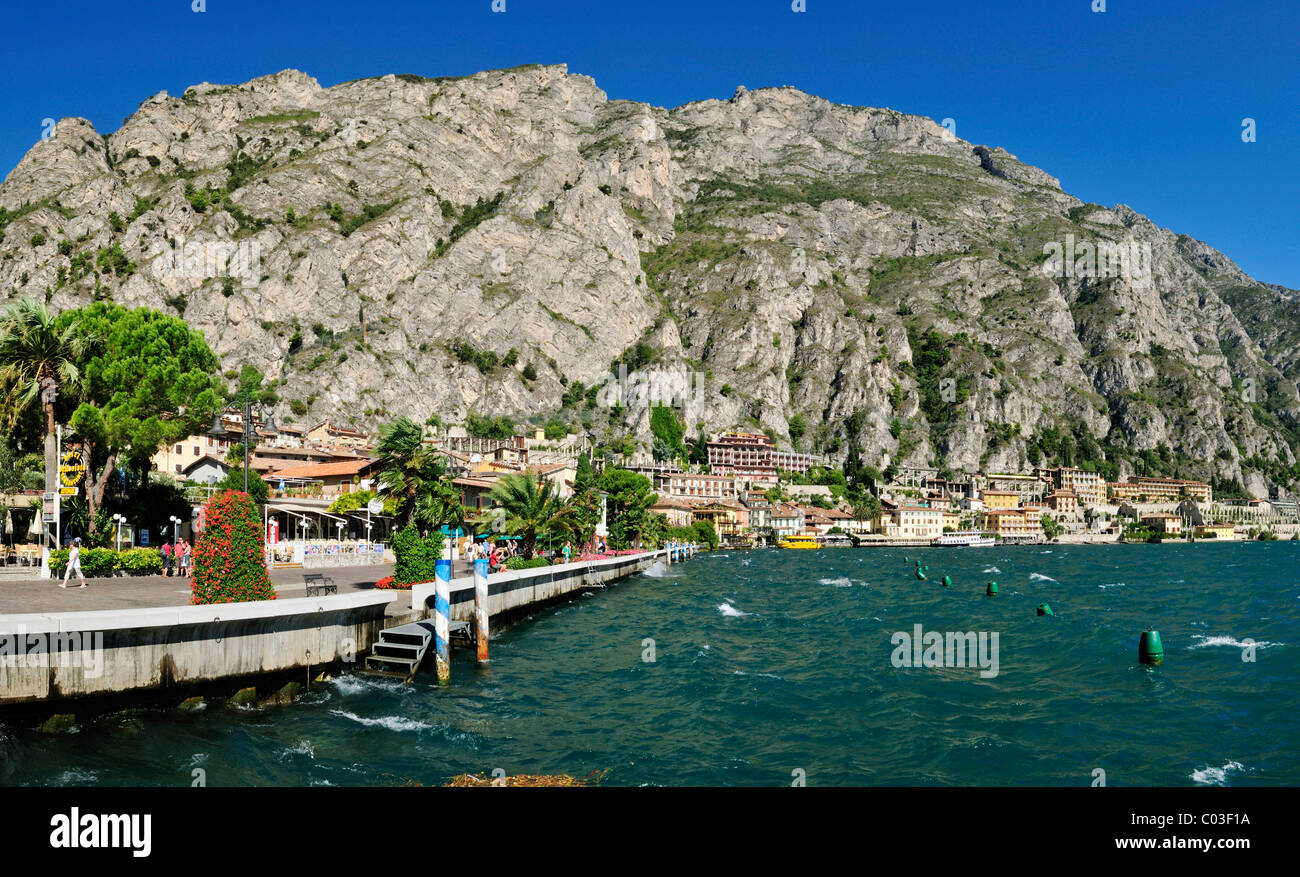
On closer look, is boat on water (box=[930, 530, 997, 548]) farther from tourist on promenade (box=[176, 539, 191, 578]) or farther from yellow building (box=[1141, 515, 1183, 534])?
tourist on promenade (box=[176, 539, 191, 578])

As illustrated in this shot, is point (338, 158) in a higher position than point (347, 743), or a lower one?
higher

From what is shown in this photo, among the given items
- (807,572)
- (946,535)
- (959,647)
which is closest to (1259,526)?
(946,535)

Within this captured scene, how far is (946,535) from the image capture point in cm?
16188

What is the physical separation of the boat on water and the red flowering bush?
155241 millimetres

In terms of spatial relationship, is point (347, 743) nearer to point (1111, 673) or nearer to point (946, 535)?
point (1111, 673)

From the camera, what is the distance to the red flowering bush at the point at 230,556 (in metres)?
18.1

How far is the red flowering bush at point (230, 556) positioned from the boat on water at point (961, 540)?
155241mm

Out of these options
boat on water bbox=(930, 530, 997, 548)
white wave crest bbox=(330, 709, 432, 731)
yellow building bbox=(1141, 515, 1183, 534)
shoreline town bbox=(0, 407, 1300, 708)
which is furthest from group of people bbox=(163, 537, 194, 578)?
yellow building bbox=(1141, 515, 1183, 534)

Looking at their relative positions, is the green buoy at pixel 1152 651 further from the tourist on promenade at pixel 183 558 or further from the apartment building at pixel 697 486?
the apartment building at pixel 697 486

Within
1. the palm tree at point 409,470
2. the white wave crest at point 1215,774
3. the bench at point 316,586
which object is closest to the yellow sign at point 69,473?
the palm tree at point 409,470
